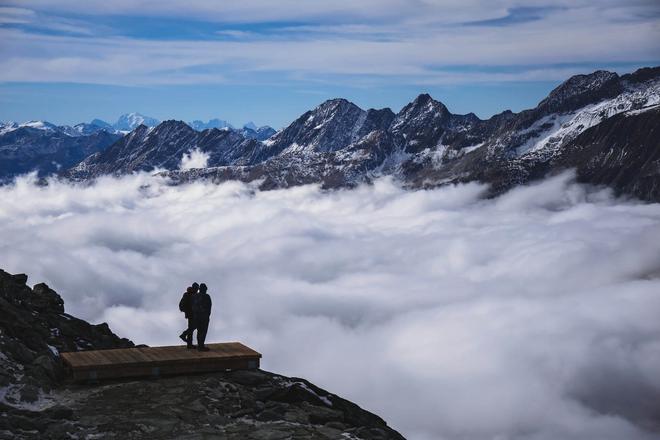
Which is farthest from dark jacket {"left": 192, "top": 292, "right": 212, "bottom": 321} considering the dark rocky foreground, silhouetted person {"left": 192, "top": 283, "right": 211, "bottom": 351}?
the dark rocky foreground

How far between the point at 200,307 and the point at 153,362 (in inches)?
180

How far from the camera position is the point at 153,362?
30.4 metres

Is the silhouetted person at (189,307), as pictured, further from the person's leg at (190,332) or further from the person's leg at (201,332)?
the person's leg at (201,332)

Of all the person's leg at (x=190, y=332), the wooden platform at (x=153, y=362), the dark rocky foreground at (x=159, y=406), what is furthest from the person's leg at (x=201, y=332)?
the dark rocky foreground at (x=159, y=406)

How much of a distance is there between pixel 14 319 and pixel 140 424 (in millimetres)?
12381

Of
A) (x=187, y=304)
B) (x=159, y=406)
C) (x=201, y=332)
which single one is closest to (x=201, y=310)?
(x=187, y=304)

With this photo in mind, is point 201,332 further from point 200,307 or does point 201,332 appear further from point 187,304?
point 187,304

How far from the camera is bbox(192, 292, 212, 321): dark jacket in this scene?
112 ft

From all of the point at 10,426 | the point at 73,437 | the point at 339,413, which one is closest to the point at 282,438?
the point at 339,413

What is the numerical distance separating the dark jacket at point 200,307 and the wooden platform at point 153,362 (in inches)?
66.9

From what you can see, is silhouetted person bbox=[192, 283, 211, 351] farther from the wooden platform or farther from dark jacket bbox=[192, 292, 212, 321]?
the wooden platform

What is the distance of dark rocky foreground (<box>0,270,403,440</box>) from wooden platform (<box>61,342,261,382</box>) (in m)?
0.46

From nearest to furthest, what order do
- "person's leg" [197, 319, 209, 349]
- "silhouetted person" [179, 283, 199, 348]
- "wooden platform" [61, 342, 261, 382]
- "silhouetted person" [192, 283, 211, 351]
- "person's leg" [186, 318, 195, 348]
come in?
"wooden platform" [61, 342, 261, 382], "person's leg" [197, 319, 209, 349], "person's leg" [186, 318, 195, 348], "silhouetted person" [192, 283, 211, 351], "silhouetted person" [179, 283, 199, 348]

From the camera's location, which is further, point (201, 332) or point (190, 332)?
point (190, 332)
